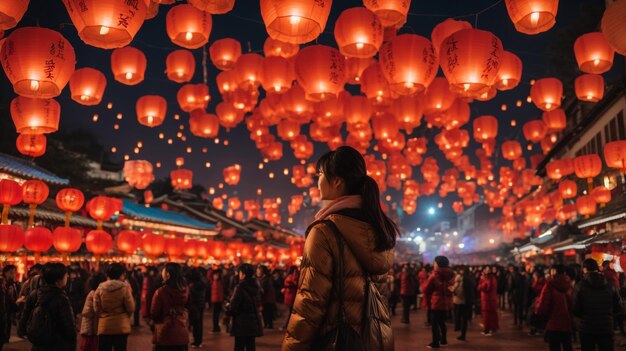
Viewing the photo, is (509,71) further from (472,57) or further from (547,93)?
(547,93)

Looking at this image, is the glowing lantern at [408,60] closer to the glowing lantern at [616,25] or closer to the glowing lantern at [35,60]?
the glowing lantern at [616,25]

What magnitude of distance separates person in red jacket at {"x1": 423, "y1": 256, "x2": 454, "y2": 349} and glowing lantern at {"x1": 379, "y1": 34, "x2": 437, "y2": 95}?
11.8 feet

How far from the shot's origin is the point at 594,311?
6188 millimetres

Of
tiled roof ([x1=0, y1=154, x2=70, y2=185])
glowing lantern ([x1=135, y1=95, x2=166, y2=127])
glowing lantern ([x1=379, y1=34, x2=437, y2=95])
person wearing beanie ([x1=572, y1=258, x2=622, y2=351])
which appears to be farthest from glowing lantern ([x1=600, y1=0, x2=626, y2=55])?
tiled roof ([x1=0, y1=154, x2=70, y2=185])

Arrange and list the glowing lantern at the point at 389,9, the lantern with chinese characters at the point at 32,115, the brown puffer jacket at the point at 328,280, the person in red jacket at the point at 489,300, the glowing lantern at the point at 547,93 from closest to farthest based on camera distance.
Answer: the brown puffer jacket at the point at 328,280 → the glowing lantern at the point at 389,9 → the lantern with chinese characters at the point at 32,115 → the person in red jacket at the point at 489,300 → the glowing lantern at the point at 547,93

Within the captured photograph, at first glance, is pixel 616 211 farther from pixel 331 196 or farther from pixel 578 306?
pixel 331 196

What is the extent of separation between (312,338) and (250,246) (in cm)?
3177

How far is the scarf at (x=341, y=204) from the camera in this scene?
275 centimetres

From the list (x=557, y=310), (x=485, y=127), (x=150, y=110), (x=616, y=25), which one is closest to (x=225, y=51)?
(x=150, y=110)

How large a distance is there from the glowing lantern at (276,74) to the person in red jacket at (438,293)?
5152mm

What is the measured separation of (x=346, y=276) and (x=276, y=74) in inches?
370

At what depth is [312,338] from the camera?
2525mm

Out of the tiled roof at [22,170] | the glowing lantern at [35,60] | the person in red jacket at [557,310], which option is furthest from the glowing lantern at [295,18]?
the tiled roof at [22,170]

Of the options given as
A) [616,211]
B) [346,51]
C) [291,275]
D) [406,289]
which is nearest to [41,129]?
[346,51]
